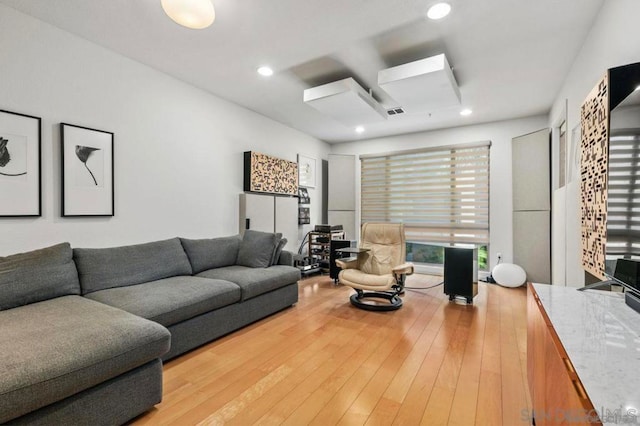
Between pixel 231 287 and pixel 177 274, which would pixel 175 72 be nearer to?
pixel 177 274

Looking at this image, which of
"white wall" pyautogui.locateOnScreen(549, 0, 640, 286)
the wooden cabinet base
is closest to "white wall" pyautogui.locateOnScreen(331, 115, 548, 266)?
"white wall" pyautogui.locateOnScreen(549, 0, 640, 286)

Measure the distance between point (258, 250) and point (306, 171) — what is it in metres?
2.60

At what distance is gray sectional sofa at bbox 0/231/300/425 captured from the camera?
4.37 ft

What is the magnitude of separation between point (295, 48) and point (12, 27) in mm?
2213

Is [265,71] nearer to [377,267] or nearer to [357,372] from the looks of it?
[377,267]

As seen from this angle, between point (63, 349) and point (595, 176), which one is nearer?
point (63, 349)

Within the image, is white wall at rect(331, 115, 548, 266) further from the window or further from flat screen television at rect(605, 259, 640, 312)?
flat screen television at rect(605, 259, 640, 312)

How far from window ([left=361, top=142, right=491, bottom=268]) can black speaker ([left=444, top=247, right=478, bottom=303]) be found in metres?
1.39

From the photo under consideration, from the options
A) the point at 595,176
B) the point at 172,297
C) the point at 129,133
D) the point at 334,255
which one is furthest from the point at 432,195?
the point at 129,133

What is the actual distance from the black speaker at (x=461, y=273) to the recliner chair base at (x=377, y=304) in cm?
70

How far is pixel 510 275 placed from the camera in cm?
439

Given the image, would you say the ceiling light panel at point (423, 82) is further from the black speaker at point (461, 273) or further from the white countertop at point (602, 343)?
the white countertop at point (602, 343)

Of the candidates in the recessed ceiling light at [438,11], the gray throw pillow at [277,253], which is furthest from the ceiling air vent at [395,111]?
the gray throw pillow at [277,253]

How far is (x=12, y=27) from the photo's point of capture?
2.25 meters
